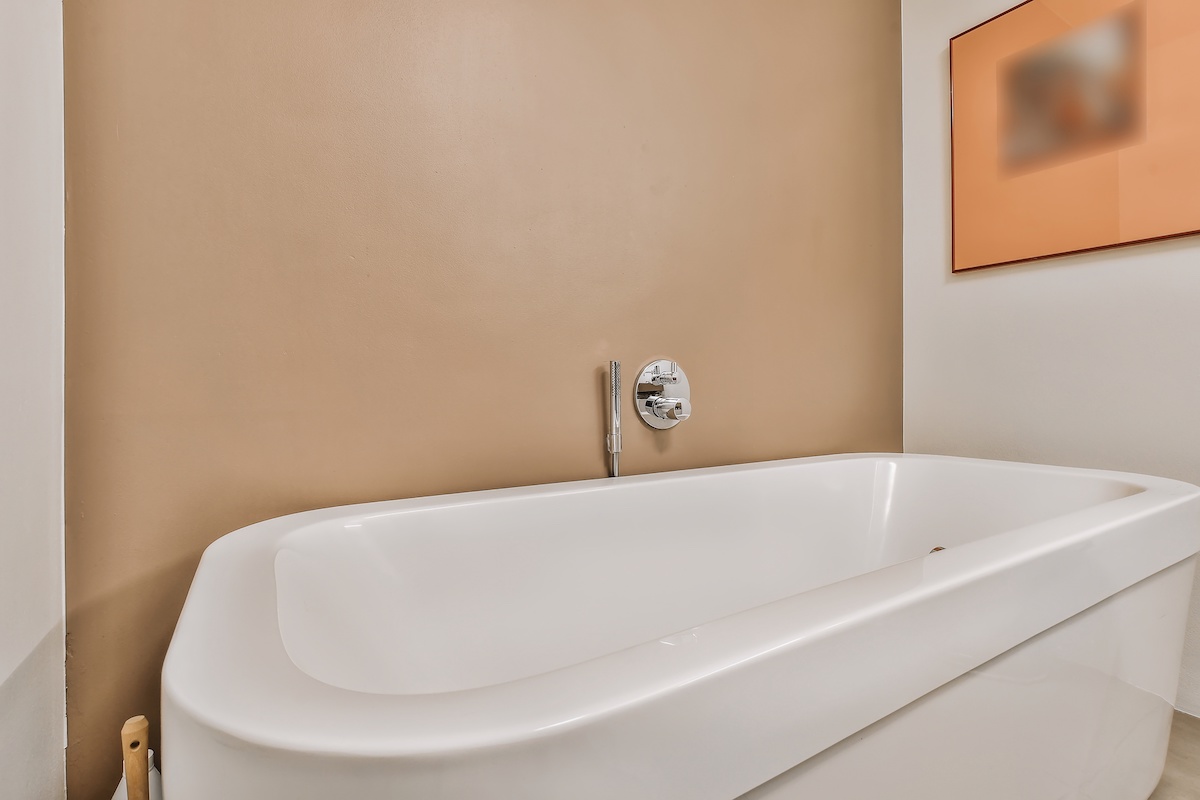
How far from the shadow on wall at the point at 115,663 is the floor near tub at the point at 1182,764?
1.48 m

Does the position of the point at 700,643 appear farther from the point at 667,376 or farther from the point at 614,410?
the point at 667,376

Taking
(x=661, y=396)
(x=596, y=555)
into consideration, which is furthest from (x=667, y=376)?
(x=596, y=555)

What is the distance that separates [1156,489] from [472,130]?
121 centimetres

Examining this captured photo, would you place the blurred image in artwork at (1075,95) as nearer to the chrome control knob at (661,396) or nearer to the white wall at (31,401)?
the chrome control knob at (661,396)

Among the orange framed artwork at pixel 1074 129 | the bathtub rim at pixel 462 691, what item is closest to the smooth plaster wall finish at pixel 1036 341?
the orange framed artwork at pixel 1074 129

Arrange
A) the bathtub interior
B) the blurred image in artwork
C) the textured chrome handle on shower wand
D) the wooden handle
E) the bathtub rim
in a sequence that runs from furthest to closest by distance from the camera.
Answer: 1. the blurred image in artwork
2. the textured chrome handle on shower wand
3. the bathtub interior
4. the wooden handle
5. the bathtub rim

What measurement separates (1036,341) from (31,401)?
188cm

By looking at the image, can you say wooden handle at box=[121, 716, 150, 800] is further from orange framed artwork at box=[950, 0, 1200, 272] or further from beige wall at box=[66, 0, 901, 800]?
orange framed artwork at box=[950, 0, 1200, 272]

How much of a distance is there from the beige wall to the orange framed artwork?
39 cm

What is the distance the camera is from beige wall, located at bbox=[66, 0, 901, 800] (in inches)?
29.7

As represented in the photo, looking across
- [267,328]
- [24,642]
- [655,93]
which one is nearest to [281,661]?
[24,642]

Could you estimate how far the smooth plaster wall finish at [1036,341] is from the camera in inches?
45.8

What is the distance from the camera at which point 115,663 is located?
2.43 feet

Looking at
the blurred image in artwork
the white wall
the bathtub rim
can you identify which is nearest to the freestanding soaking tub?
the bathtub rim
